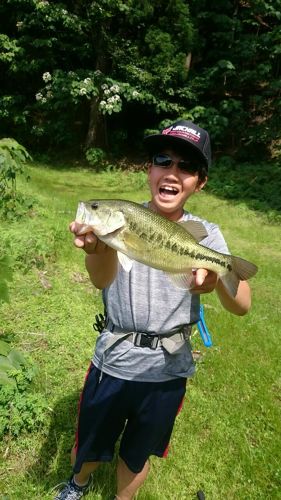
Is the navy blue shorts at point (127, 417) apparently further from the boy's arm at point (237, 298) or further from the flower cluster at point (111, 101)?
the flower cluster at point (111, 101)

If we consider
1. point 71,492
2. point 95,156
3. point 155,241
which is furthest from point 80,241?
point 95,156

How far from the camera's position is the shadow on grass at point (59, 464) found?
10.8 feet

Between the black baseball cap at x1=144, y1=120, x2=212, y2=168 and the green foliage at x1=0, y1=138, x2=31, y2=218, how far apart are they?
4.51 metres

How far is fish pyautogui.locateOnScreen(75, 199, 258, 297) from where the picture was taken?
202 cm

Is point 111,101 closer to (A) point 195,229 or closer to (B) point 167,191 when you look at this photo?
(B) point 167,191

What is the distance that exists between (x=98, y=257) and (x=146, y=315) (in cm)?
50

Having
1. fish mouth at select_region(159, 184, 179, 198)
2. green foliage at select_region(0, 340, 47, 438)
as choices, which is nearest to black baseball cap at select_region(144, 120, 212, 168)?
fish mouth at select_region(159, 184, 179, 198)

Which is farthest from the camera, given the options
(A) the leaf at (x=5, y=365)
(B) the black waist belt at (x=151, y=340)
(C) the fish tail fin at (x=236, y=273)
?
(B) the black waist belt at (x=151, y=340)

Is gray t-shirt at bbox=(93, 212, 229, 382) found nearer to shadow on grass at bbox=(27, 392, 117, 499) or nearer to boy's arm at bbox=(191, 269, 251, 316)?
boy's arm at bbox=(191, 269, 251, 316)

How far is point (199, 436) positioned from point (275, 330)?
2430 mm

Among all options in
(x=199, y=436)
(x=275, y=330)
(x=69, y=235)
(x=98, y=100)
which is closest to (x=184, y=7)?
(x=98, y=100)

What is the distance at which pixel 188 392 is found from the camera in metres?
4.51

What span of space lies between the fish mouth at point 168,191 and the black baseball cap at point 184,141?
0.70ft

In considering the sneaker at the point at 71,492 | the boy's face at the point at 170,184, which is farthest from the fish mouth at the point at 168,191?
the sneaker at the point at 71,492
